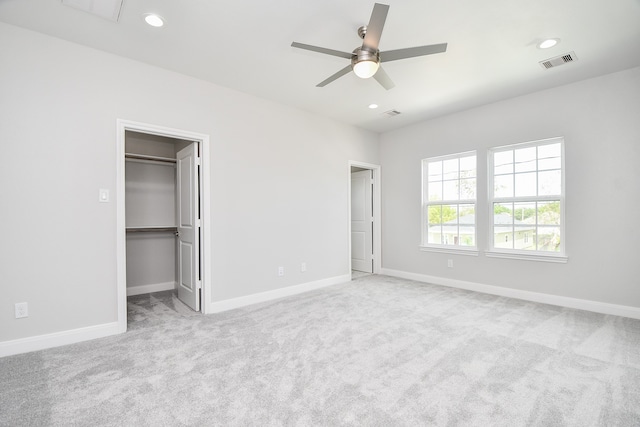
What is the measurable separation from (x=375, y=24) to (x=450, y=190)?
3.53 m

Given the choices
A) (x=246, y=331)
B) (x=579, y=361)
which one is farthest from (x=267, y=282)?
(x=579, y=361)

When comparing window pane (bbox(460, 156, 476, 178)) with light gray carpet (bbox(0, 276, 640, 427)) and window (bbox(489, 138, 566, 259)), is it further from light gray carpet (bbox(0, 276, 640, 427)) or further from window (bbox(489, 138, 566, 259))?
light gray carpet (bbox(0, 276, 640, 427))

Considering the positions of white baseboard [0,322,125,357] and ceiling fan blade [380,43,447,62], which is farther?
white baseboard [0,322,125,357]

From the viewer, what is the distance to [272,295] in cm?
411

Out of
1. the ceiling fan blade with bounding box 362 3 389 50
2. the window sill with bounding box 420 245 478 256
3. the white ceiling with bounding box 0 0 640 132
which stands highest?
the white ceiling with bounding box 0 0 640 132

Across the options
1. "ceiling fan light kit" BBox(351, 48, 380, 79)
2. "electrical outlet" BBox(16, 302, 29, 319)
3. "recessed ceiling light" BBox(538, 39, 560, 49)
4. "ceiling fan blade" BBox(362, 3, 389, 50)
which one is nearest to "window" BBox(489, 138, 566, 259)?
"recessed ceiling light" BBox(538, 39, 560, 49)

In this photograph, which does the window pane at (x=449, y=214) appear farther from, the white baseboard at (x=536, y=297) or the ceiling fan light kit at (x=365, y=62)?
the ceiling fan light kit at (x=365, y=62)

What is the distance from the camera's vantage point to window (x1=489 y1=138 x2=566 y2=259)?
12.5ft

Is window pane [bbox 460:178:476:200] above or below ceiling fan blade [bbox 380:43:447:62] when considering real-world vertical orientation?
below

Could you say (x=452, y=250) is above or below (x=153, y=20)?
below

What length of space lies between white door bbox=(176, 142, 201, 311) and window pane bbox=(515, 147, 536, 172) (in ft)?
14.4

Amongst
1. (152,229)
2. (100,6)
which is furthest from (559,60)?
(152,229)

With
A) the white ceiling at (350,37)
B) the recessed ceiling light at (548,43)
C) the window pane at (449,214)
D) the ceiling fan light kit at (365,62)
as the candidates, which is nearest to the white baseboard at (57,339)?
the white ceiling at (350,37)

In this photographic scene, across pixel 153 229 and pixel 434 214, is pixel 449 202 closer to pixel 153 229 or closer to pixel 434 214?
pixel 434 214
